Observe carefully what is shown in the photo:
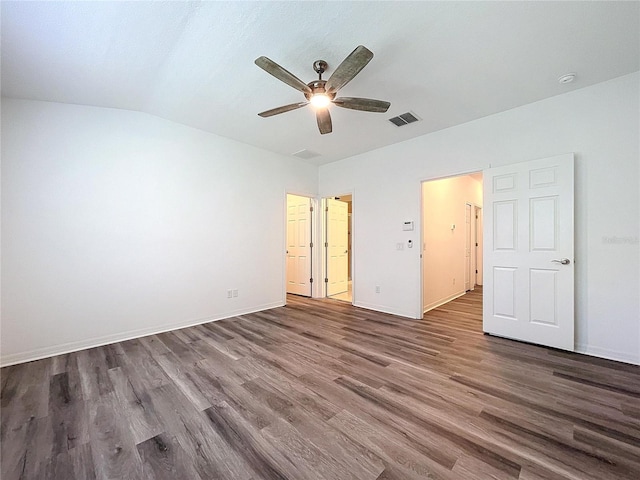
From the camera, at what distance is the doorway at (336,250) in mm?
5688

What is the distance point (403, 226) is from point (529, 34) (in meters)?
2.64

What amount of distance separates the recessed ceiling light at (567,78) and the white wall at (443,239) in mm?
1819

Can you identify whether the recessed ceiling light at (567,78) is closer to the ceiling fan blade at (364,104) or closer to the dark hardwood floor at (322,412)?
the ceiling fan blade at (364,104)

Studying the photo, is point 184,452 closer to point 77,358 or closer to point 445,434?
point 445,434

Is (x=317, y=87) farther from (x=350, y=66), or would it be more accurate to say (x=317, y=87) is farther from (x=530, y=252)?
(x=530, y=252)

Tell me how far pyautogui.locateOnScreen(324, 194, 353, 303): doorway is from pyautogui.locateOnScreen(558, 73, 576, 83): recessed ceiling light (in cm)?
357

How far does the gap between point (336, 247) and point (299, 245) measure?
2.85 ft

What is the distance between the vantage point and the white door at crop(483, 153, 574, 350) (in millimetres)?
2830

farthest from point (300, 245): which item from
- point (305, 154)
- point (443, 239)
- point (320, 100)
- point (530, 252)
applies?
point (530, 252)

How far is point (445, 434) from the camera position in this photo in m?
1.63

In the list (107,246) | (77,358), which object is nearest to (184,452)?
(77,358)

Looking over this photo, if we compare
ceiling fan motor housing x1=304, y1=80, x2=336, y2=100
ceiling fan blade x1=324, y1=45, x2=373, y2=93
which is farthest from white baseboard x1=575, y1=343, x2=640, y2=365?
ceiling fan motor housing x1=304, y1=80, x2=336, y2=100

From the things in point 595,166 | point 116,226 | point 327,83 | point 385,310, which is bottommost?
point 385,310

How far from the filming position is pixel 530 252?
3.06 m
